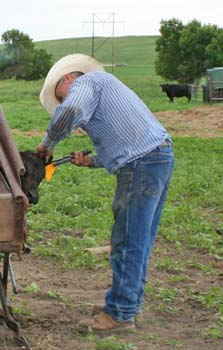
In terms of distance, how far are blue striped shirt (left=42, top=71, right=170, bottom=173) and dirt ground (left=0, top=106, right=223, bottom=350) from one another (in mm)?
1111

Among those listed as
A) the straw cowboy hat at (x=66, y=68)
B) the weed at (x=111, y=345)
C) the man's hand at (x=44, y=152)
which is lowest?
the weed at (x=111, y=345)

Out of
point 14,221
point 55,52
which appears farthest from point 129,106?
point 55,52

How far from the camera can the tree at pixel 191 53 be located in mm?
50500

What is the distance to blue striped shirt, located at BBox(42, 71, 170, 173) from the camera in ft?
17.2

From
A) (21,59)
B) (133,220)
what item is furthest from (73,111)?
(21,59)

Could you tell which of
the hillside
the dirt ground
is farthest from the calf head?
the hillside

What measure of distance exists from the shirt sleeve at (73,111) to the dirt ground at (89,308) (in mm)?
1202

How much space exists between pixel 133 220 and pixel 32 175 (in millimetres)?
811

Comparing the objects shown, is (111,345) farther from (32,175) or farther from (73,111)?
(73,111)

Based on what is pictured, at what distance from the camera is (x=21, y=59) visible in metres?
60.3

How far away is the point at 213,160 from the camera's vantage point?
15.1 meters

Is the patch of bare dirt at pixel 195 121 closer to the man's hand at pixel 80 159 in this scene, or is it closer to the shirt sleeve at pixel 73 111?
the man's hand at pixel 80 159

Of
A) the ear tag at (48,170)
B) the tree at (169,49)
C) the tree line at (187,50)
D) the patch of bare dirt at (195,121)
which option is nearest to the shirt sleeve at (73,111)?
the ear tag at (48,170)

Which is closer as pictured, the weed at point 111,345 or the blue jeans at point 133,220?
the weed at point 111,345
